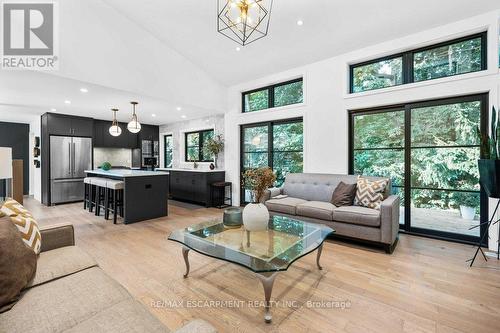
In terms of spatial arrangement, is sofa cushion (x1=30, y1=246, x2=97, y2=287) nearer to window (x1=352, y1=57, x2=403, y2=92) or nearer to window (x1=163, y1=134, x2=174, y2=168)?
window (x1=352, y1=57, x2=403, y2=92)

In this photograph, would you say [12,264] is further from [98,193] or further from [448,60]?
[448,60]

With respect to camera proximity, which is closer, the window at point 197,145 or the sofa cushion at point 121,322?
the sofa cushion at point 121,322

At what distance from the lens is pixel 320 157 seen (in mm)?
4547

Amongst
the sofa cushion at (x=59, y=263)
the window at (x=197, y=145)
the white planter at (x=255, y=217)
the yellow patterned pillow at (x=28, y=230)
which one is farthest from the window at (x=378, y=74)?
the yellow patterned pillow at (x=28, y=230)

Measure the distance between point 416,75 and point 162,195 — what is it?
17.0 ft

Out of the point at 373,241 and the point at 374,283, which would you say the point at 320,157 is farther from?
the point at 374,283

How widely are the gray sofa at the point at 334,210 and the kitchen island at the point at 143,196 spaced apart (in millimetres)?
2333

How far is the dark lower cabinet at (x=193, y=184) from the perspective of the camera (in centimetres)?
589

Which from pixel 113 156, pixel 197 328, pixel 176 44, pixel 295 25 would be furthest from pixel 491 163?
pixel 113 156

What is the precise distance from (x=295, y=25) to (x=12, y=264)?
4361 millimetres

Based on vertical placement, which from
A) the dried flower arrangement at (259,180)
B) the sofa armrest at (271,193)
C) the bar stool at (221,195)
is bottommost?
the bar stool at (221,195)

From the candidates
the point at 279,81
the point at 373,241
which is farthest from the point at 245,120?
the point at 373,241

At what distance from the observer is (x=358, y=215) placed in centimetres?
311

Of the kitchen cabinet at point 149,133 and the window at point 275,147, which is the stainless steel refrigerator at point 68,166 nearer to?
the kitchen cabinet at point 149,133
